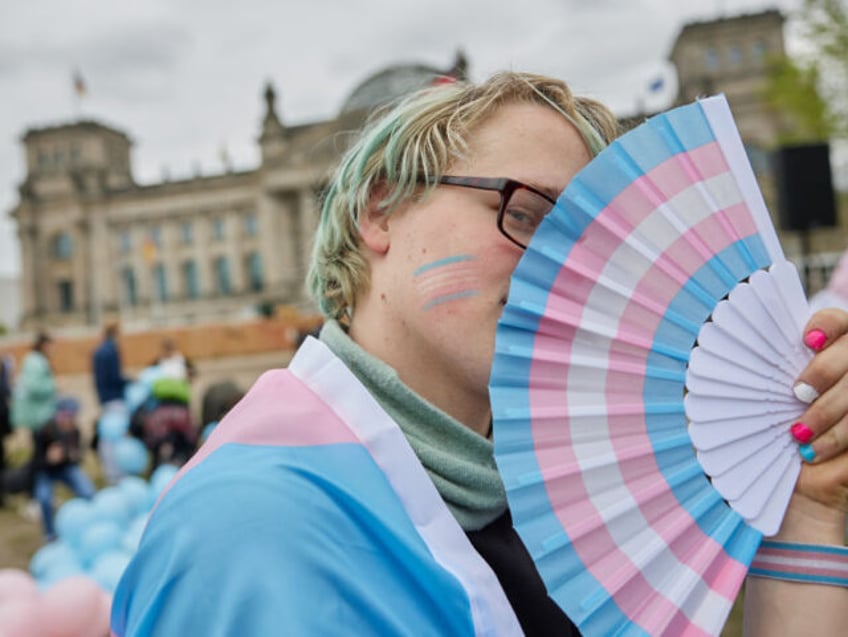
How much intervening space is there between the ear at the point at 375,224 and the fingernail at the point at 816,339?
58 centimetres

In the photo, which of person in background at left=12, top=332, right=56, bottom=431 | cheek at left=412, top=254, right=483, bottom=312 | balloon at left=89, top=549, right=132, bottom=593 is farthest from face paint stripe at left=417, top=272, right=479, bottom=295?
person in background at left=12, top=332, right=56, bottom=431

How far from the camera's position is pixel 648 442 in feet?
2.87

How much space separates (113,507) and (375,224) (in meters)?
4.20

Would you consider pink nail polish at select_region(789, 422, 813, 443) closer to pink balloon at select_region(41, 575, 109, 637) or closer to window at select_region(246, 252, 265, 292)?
pink balloon at select_region(41, 575, 109, 637)

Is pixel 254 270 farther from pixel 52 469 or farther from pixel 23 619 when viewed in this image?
pixel 23 619

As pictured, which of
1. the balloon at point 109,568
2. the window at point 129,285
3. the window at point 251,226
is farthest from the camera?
A: the window at point 129,285

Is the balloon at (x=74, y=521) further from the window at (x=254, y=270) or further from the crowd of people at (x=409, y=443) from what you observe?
the window at (x=254, y=270)

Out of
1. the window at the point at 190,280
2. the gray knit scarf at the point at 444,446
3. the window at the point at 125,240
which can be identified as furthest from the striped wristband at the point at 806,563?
the window at the point at 125,240

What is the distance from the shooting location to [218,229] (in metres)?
60.9

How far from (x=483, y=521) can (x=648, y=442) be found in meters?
0.28

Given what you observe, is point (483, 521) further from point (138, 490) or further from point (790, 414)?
point (138, 490)

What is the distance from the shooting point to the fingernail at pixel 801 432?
87 cm

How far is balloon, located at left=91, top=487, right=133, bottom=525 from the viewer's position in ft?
15.3

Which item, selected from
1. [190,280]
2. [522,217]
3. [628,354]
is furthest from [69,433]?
[190,280]
